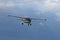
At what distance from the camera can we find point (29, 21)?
169ft
